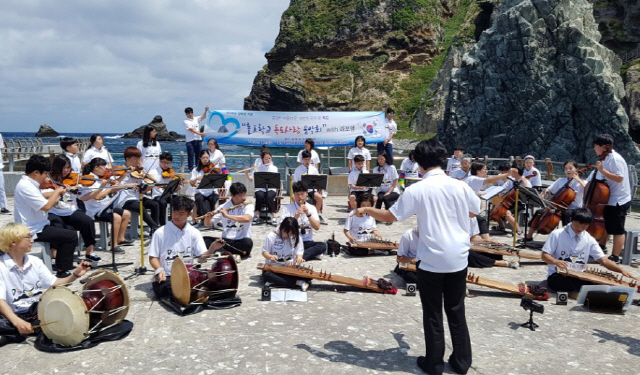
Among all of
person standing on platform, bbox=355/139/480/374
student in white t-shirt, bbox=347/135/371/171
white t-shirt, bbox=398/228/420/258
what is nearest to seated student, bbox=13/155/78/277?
white t-shirt, bbox=398/228/420/258

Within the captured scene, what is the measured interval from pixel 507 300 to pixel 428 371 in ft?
8.96

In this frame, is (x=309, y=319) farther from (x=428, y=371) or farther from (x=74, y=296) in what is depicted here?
(x=74, y=296)

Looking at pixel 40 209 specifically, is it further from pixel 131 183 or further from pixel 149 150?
pixel 149 150

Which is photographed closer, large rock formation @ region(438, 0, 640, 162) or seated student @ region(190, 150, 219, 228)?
seated student @ region(190, 150, 219, 228)

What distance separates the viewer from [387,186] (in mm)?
12664

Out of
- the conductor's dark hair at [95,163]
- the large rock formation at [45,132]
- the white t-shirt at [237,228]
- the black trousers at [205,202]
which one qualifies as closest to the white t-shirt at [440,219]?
the white t-shirt at [237,228]

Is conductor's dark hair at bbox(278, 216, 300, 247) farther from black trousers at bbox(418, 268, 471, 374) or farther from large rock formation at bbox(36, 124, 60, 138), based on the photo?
large rock formation at bbox(36, 124, 60, 138)

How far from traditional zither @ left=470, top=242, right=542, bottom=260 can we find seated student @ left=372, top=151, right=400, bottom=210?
376 cm

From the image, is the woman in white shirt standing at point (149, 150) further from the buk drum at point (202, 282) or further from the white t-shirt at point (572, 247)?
A: the white t-shirt at point (572, 247)

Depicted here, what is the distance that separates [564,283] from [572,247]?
0.56m

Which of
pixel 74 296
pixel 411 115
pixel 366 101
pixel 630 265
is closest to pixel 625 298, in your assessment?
pixel 630 265

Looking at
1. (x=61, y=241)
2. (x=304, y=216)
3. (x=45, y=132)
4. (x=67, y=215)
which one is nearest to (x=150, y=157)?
(x=67, y=215)

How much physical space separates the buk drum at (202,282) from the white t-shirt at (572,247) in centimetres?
449

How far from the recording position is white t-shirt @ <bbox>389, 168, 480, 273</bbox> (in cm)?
418
